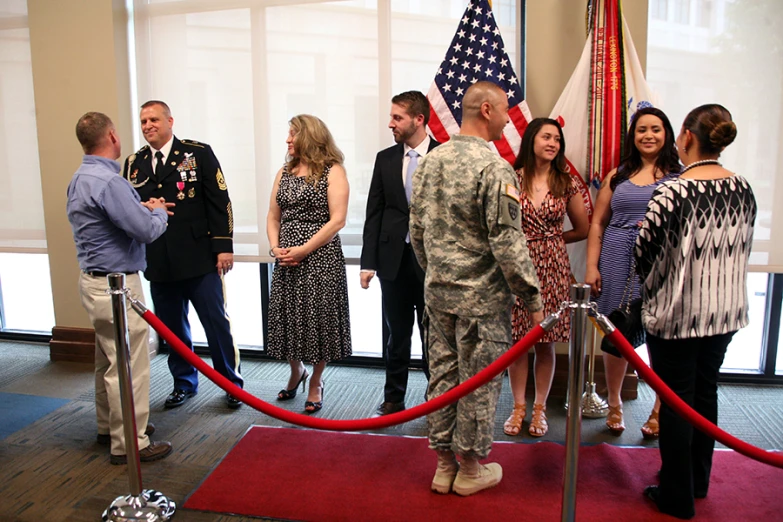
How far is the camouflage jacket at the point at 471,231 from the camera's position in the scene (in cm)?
206

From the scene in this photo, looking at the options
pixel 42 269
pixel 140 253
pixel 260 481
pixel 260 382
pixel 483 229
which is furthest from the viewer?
pixel 42 269

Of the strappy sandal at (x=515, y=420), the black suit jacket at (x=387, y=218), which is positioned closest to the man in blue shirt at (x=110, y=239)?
the black suit jacket at (x=387, y=218)

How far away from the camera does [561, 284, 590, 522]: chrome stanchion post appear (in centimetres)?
177

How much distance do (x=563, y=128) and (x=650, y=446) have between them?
1.59m

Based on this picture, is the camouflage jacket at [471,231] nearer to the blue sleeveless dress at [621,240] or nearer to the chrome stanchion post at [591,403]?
the blue sleeveless dress at [621,240]

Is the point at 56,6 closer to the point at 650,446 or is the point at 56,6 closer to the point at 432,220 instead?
the point at 432,220

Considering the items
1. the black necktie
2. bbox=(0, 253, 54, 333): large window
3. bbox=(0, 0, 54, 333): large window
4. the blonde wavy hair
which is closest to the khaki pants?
the black necktie

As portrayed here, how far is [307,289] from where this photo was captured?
124 inches

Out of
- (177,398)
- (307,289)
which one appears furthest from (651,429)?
(177,398)

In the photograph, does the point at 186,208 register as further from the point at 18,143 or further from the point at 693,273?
the point at 693,273

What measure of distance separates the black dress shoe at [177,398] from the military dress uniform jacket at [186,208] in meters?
0.66

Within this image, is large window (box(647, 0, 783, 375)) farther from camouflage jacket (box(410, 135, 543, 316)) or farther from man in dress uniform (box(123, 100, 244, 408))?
man in dress uniform (box(123, 100, 244, 408))

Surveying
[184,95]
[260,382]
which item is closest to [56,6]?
[184,95]

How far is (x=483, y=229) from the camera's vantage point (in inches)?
84.7
